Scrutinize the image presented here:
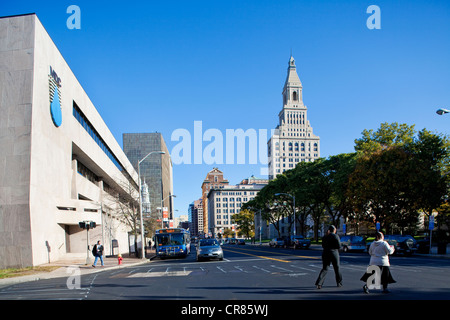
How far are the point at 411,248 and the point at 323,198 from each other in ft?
91.7

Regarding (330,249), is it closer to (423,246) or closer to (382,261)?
(382,261)

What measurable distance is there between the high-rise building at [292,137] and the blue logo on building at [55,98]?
431 ft

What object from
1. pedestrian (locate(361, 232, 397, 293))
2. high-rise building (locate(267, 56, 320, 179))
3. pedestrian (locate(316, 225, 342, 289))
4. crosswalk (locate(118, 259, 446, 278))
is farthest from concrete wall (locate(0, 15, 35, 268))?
high-rise building (locate(267, 56, 320, 179))

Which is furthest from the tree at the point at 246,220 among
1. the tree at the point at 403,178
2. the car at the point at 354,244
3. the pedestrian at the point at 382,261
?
the pedestrian at the point at 382,261

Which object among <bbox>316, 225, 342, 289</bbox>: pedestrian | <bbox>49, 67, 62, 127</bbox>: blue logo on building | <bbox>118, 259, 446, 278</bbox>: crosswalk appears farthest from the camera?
<bbox>49, 67, 62, 127</bbox>: blue logo on building

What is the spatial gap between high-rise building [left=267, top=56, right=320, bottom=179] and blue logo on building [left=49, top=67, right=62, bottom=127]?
13133 centimetres

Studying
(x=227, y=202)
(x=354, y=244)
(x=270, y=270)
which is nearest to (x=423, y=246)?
(x=354, y=244)

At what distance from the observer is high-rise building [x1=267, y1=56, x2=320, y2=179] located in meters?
162

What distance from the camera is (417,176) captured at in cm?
4119

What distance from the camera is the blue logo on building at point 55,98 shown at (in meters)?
32.9

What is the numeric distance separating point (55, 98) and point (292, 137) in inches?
5410

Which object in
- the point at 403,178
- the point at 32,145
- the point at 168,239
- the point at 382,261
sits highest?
the point at 32,145

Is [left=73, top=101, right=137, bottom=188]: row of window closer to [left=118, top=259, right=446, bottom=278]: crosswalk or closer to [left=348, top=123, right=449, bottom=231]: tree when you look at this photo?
[left=118, top=259, right=446, bottom=278]: crosswalk

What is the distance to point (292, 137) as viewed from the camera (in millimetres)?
163625
